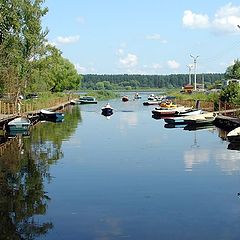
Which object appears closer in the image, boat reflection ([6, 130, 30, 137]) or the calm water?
the calm water

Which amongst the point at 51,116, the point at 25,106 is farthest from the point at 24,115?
the point at 25,106

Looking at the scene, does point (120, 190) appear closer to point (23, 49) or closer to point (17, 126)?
point (17, 126)

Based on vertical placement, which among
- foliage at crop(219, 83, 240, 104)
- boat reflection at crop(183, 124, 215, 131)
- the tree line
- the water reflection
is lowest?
boat reflection at crop(183, 124, 215, 131)

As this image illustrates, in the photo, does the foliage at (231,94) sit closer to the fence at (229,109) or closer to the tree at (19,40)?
the fence at (229,109)

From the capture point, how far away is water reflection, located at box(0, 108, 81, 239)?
1513 centimetres

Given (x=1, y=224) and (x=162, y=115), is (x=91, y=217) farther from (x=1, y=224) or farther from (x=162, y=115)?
(x=162, y=115)

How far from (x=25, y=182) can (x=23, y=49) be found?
40999 millimetres

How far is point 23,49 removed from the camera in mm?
60625

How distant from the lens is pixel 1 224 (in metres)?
15.4

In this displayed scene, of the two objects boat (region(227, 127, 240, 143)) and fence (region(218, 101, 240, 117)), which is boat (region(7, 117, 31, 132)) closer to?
boat (region(227, 127, 240, 143))

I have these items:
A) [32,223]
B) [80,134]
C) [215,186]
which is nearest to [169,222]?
[32,223]

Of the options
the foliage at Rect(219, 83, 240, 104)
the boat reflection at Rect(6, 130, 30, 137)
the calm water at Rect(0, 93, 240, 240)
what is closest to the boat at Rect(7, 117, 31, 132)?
the boat reflection at Rect(6, 130, 30, 137)

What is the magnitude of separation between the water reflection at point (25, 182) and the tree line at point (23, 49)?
1741 centimetres

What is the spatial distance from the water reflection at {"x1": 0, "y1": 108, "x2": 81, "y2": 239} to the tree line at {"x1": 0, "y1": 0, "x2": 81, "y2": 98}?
1741 centimetres
